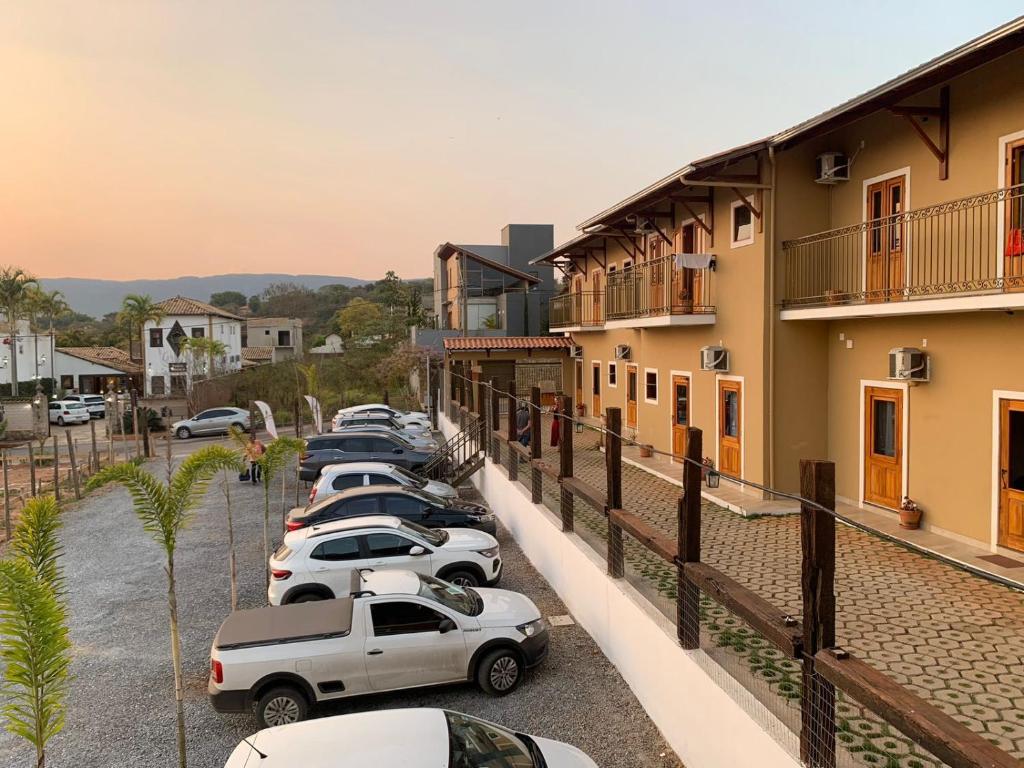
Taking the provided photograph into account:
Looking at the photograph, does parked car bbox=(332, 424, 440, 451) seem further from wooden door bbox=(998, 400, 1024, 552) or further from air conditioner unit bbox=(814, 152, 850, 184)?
wooden door bbox=(998, 400, 1024, 552)

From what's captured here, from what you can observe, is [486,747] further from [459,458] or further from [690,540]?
[459,458]

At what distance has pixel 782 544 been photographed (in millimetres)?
10906

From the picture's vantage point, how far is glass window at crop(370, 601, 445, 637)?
24.1ft

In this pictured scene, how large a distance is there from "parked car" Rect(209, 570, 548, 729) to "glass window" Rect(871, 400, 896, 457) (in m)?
7.28

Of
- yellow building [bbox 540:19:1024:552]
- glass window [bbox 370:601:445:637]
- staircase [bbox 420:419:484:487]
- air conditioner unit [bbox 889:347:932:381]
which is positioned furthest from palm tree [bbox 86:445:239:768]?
Answer: staircase [bbox 420:419:484:487]

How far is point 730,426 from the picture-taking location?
1470 centimetres

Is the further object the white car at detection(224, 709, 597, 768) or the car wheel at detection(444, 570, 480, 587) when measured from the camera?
the car wheel at detection(444, 570, 480, 587)

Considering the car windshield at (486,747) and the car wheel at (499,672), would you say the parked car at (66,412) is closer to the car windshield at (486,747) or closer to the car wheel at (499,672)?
the car wheel at (499,672)

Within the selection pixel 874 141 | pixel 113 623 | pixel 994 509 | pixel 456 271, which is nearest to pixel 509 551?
pixel 113 623

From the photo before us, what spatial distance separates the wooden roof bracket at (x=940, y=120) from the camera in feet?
33.1

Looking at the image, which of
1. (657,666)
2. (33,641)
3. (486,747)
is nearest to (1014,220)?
(657,666)

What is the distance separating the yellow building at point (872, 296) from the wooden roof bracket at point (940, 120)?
0.03 m

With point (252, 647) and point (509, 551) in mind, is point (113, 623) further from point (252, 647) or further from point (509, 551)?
point (509, 551)

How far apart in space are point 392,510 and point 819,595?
9133 mm
